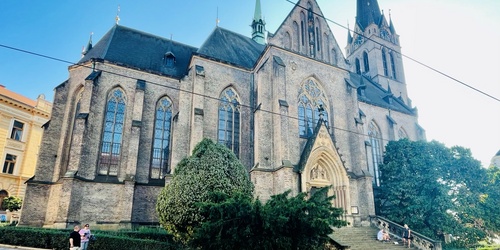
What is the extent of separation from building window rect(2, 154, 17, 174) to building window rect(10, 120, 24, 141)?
1.99 m

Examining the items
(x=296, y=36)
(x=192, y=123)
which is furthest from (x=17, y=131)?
(x=296, y=36)

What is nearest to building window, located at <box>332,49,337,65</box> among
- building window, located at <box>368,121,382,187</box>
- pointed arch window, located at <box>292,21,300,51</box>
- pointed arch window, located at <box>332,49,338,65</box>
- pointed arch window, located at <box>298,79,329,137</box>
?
pointed arch window, located at <box>332,49,338,65</box>

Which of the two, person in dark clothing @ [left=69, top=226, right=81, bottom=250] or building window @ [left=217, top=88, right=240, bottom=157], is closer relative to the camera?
person in dark clothing @ [left=69, top=226, right=81, bottom=250]

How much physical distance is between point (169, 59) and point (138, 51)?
2.68m

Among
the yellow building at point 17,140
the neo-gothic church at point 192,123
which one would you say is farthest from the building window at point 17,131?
the neo-gothic church at point 192,123

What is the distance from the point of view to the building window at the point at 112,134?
20884mm

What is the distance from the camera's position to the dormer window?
84.7 feet

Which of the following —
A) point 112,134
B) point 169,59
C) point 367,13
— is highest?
point 367,13

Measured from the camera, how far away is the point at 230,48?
88.4ft

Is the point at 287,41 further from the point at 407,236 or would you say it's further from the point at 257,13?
the point at 257,13

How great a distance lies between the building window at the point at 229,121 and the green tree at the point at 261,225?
13490mm

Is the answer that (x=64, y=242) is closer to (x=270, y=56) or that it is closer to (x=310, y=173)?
(x=310, y=173)

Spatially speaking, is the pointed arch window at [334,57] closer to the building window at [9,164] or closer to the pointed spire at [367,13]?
the pointed spire at [367,13]

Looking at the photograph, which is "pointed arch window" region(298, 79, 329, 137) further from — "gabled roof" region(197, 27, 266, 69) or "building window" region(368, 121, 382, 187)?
"building window" region(368, 121, 382, 187)
